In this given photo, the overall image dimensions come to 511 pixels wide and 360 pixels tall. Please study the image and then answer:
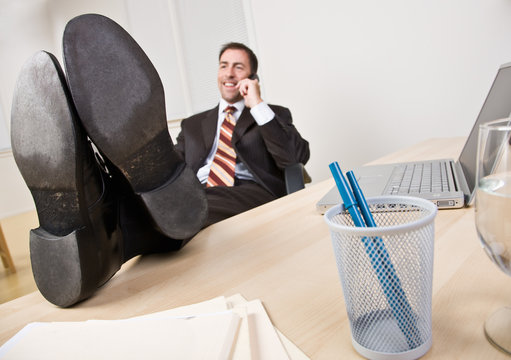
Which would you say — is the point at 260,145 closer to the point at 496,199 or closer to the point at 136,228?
the point at 136,228

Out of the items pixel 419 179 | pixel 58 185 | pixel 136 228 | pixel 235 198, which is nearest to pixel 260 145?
pixel 235 198

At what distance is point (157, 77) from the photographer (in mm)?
494

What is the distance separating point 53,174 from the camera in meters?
0.41

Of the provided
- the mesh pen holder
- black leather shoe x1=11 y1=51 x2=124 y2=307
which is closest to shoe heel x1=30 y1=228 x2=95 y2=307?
black leather shoe x1=11 y1=51 x2=124 y2=307

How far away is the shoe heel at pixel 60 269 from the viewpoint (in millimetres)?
409

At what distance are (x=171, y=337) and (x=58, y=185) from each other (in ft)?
0.73

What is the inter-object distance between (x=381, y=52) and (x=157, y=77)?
4.54 ft

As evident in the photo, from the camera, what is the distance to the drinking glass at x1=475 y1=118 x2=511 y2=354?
24 centimetres

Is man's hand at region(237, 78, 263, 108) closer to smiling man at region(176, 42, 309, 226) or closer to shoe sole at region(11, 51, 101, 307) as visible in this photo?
smiling man at region(176, 42, 309, 226)

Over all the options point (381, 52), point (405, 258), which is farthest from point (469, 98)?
point (405, 258)

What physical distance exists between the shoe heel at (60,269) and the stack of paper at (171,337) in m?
0.05

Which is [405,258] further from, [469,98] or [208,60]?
[208,60]

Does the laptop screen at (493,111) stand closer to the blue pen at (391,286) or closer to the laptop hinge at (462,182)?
the laptop hinge at (462,182)

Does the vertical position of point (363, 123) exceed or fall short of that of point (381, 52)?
it falls short
